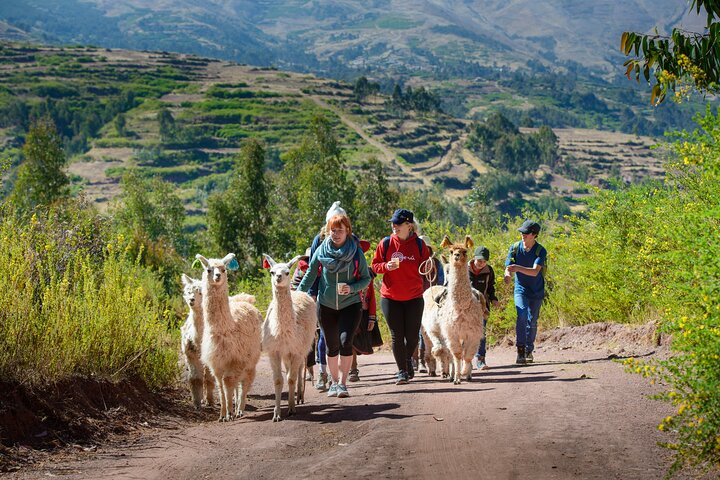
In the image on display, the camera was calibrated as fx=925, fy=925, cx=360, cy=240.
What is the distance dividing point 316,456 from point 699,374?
2.97m

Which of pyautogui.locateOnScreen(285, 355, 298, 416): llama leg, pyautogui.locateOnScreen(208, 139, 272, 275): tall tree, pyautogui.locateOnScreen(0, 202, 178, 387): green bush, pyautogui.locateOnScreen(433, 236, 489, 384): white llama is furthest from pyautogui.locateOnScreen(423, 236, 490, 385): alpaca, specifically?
pyautogui.locateOnScreen(208, 139, 272, 275): tall tree

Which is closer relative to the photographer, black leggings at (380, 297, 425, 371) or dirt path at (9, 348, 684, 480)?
dirt path at (9, 348, 684, 480)

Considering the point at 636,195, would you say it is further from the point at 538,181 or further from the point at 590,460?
the point at 538,181

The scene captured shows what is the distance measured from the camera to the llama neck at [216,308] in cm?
949

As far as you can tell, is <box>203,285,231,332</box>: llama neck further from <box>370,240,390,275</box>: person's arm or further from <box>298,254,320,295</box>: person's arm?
<box>370,240,390,275</box>: person's arm

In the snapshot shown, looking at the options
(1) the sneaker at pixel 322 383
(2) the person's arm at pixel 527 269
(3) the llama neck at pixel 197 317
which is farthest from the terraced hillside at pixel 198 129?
(3) the llama neck at pixel 197 317

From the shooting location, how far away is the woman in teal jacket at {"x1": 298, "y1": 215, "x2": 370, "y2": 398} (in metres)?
10.1

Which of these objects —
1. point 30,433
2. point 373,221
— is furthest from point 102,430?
point 373,221

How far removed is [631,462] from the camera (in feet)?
22.1

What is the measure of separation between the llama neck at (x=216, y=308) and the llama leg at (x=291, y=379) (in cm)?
76

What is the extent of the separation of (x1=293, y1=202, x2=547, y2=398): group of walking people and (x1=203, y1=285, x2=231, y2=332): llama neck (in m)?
1.11

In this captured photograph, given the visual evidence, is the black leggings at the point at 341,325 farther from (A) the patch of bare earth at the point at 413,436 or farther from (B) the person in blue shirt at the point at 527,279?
(B) the person in blue shirt at the point at 527,279

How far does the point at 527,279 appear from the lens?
12.6 metres

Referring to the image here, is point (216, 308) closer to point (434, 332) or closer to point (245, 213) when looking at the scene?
point (434, 332)
